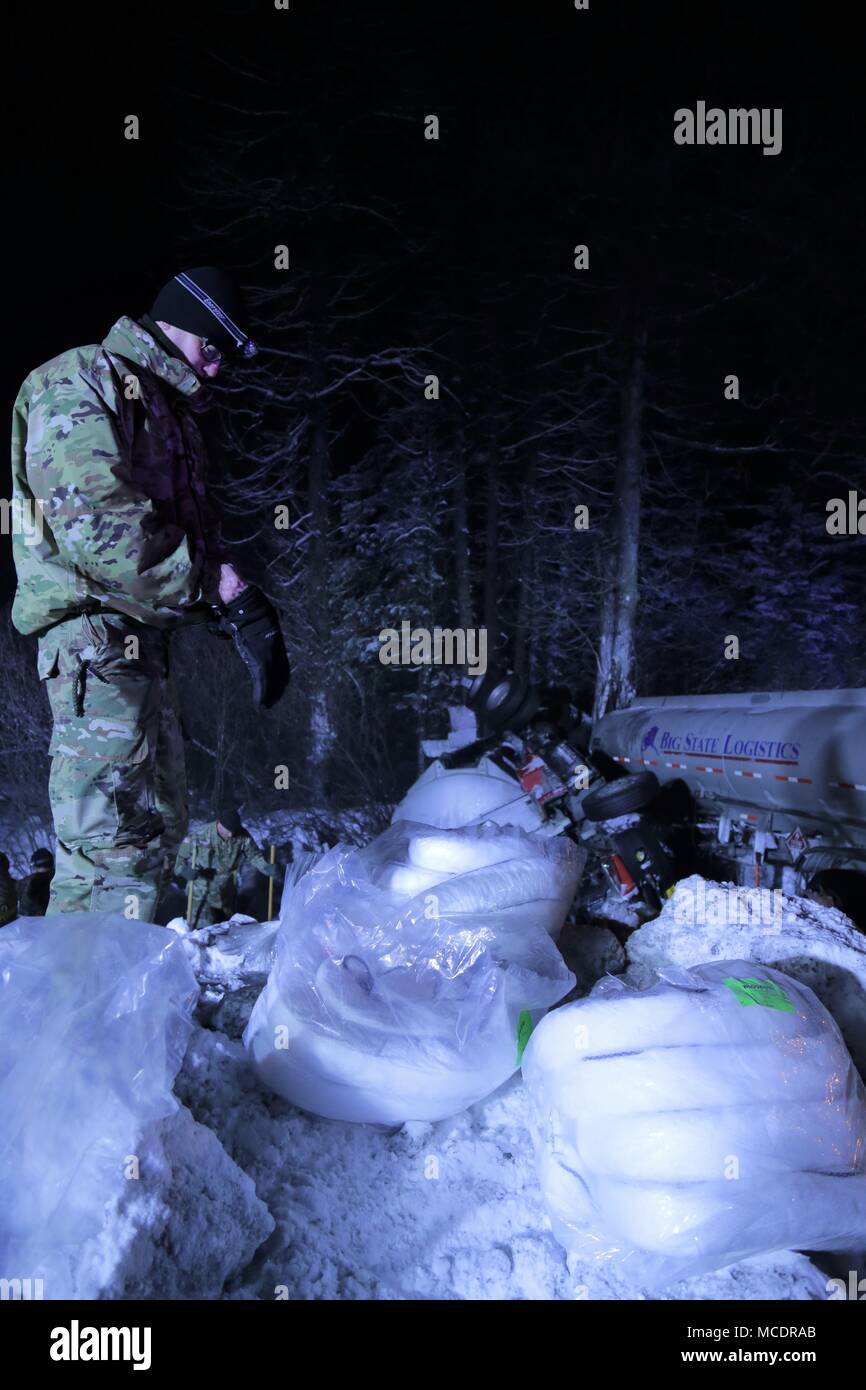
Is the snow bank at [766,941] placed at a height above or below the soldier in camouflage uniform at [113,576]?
below

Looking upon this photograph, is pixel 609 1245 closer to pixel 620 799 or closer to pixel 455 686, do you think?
pixel 620 799

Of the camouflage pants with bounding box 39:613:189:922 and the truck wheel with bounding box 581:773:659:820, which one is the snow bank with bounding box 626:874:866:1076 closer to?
→ the camouflage pants with bounding box 39:613:189:922

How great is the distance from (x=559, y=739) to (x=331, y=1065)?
4890mm

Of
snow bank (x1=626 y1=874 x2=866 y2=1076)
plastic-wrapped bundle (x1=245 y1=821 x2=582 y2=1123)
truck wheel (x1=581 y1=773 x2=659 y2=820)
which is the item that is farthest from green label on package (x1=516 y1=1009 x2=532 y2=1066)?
truck wheel (x1=581 y1=773 x2=659 y2=820)

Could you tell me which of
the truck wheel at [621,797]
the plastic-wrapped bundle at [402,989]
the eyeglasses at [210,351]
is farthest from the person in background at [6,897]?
the eyeglasses at [210,351]

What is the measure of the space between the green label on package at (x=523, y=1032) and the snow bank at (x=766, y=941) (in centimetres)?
72

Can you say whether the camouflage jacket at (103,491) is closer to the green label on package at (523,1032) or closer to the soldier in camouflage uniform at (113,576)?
the soldier in camouflage uniform at (113,576)

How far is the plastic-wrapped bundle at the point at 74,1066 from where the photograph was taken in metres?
1.43

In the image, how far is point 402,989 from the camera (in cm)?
228

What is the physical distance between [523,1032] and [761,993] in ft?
2.03

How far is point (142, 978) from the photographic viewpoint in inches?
70.3

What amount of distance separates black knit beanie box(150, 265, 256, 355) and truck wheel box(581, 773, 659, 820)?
144 inches

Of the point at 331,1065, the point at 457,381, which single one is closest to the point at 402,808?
the point at 331,1065

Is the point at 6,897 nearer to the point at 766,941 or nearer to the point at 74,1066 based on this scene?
the point at 74,1066
